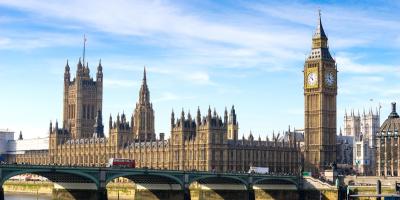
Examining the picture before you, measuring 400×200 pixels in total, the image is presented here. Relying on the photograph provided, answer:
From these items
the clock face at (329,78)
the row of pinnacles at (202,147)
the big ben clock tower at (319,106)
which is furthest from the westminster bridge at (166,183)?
the clock face at (329,78)

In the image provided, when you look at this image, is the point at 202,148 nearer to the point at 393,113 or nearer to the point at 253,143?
the point at 253,143

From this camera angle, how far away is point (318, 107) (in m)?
174

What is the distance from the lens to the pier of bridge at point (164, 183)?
103 meters

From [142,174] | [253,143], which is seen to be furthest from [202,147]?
[142,174]

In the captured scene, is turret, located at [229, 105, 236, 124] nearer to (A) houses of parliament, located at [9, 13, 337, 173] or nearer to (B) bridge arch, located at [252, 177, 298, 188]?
(A) houses of parliament, located at [9, 13, 337, 173]

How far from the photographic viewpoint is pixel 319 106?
173125 mm

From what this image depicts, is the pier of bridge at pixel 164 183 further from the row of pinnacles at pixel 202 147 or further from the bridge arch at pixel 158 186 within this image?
the row of pinnacles at pixel 202 147

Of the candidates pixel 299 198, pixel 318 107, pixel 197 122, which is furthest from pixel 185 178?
pixel 318 107

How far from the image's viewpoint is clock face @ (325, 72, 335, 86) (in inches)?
6852

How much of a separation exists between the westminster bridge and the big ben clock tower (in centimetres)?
3465

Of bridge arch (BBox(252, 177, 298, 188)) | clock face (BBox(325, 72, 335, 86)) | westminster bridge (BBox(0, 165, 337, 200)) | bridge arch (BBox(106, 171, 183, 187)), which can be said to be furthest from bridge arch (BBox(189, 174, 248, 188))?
clock face (BBox(325, 72, 335, 86))

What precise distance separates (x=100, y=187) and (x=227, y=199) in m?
29.2

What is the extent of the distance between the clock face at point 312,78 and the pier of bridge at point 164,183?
130 ft

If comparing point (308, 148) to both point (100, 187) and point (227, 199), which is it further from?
point (100, 187)
